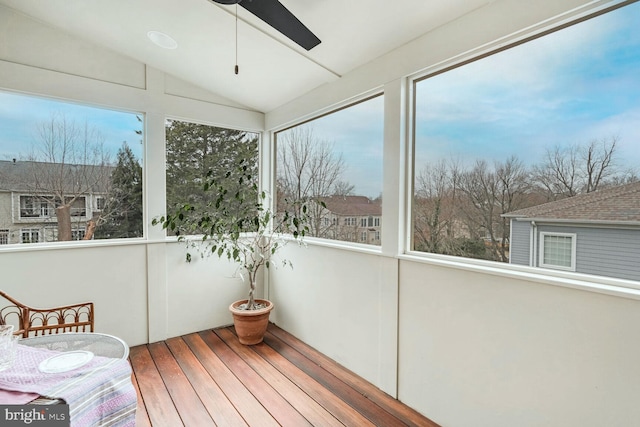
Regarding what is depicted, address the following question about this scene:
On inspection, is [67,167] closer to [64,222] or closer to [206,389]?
[64,222]

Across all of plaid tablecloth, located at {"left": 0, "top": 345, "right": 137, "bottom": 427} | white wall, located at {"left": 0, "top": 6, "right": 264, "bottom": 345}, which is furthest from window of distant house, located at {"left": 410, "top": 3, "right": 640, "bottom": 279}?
white wall, located at {"left": 0, "top": 6, "right": 264, "bottom": 345}

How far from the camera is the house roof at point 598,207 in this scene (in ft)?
4.44

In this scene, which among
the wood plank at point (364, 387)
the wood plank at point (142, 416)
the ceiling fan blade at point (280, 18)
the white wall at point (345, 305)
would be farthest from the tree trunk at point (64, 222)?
the ceiling fan blade at point (280, 18)

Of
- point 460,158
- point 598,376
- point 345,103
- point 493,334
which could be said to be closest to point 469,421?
point 493,334

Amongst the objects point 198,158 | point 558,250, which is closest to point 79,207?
point 198,158

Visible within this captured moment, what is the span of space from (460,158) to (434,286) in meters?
0.83

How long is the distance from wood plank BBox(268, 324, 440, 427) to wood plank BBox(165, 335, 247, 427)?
2.73 ft

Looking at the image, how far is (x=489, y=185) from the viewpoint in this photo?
6.04 ft

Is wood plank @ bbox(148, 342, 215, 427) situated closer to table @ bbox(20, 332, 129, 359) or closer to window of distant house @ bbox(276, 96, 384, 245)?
table @ bbox(20, 332, 129, 359)

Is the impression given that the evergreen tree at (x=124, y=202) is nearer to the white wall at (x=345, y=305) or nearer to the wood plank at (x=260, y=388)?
the wood plank at (x=260, y=388)

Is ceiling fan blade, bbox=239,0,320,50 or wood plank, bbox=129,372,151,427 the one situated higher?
ceiling fan blade, bbox=239,0,320,50

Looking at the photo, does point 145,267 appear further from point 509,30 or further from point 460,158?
point 509,30

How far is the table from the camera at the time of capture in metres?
1.64

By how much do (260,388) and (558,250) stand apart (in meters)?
2.15
